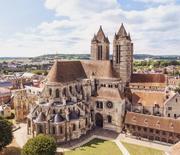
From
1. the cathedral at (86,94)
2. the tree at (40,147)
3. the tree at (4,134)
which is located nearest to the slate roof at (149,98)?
the cathedral at (86,94)

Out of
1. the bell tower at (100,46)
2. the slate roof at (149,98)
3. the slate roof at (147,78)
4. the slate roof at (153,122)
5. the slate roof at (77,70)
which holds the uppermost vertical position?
the bell tower at (100,46)

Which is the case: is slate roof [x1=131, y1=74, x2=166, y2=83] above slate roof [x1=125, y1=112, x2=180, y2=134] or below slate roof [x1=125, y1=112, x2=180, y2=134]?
above

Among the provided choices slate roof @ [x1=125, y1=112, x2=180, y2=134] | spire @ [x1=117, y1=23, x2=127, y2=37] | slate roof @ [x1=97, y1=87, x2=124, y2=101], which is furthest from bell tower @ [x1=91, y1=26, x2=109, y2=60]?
slate roof @ [x1=125, y1=112, x2=180, y2=134]

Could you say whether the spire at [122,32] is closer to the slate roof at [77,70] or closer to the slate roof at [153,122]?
the slate roof at [77,70]

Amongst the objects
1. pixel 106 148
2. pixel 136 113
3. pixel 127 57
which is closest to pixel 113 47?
pixel 127 57

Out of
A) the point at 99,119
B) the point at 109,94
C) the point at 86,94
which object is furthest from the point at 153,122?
the point at 86,94

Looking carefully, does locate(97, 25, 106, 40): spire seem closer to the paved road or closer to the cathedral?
the cathedral

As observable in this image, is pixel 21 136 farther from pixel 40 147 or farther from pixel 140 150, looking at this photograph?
pixel 140 150
